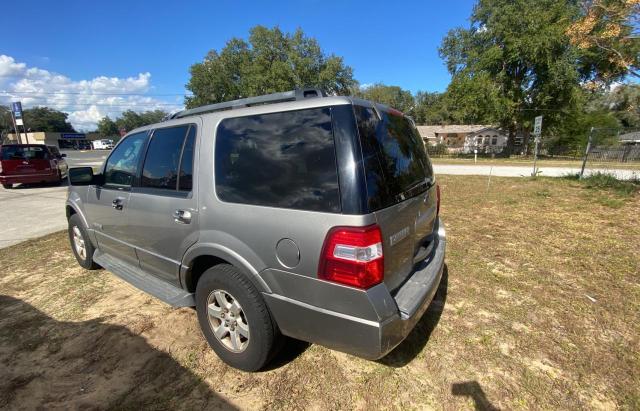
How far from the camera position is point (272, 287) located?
2068 mm

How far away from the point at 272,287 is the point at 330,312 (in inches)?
16.6

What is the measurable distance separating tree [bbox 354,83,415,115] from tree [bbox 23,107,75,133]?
9802cm

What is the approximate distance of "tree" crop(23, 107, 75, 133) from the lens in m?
96.1

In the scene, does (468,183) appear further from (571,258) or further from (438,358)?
(438,358)

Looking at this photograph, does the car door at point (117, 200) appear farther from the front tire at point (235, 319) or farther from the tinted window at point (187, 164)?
the front tire at point (235, 319)

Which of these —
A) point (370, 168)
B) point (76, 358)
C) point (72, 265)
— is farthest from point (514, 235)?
point (72, 265)

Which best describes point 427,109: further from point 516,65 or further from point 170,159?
point 170,159

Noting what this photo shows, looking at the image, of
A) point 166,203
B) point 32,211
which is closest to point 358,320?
point 166,203

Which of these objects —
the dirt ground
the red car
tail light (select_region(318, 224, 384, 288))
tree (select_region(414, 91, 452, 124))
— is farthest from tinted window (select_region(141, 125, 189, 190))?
tree (select_region(414, 91, 452, 124))

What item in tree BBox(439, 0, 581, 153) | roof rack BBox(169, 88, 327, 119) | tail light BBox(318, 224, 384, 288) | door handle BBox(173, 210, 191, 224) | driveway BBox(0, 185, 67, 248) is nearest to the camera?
tail light BBox(318, 224, 384, 288)

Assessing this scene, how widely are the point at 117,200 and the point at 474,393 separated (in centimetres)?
356

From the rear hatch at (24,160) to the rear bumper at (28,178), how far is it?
3.3 inches

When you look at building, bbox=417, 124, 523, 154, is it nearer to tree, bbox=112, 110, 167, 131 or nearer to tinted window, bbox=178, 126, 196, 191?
tinted window, bbox=178, 126, 196, 191

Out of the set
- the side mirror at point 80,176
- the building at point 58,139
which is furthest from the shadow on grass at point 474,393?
the building at point 58,139
